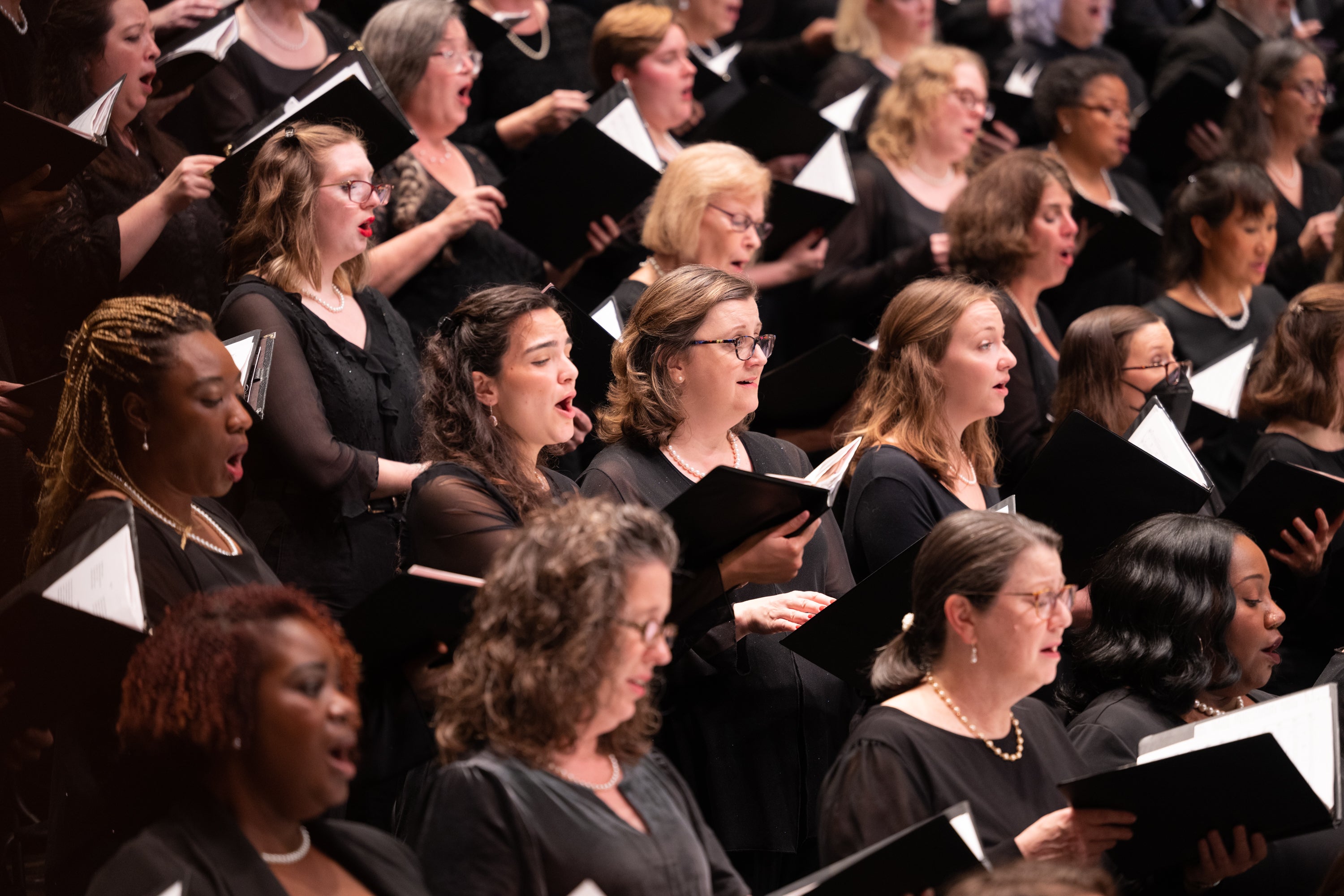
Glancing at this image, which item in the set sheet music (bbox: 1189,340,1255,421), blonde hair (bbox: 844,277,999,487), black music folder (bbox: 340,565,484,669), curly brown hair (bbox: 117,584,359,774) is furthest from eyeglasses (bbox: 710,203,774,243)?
curly brown hair (bbox: 117,584,359,774)

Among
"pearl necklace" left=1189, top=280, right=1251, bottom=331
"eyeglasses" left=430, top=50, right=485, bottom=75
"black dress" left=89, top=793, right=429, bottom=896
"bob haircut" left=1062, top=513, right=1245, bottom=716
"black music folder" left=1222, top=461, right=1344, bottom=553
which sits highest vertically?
"black dress" left=89, top=793, right=429, bottom=896

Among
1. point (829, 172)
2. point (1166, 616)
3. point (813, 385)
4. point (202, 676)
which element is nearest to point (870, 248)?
point (829, 172)

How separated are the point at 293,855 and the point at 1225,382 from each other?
290 centimetres

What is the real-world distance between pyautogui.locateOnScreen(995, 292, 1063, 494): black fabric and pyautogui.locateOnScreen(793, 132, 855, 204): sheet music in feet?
1.80

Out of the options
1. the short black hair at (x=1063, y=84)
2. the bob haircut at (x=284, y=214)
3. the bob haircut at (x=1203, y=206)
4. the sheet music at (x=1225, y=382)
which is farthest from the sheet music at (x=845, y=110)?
the bob haircut at (x=284, y=214)

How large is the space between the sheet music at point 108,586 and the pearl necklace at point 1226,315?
360 cm

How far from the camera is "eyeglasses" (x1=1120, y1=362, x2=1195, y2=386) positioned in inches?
146

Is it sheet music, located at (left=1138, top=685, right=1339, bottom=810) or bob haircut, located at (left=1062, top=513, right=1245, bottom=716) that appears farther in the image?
bob haircut, located at (left=1062, top=513, right=1245, bottom=716)

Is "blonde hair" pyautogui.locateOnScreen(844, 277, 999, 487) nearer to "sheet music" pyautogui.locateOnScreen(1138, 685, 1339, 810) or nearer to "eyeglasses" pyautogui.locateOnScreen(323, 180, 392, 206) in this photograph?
"sheet music" pyautogui.locateOnScreen(1138, 685, 1339, 810)

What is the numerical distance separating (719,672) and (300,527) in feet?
2.89

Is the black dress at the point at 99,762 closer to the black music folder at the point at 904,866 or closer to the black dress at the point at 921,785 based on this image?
the black music folder at the point at 904,866

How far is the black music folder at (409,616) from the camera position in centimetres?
205

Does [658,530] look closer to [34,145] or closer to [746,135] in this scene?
[34,145]

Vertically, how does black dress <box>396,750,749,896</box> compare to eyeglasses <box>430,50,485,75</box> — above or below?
above
